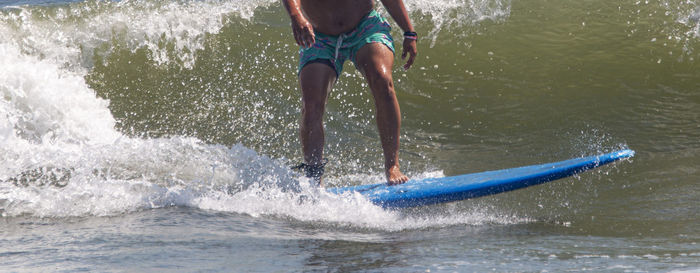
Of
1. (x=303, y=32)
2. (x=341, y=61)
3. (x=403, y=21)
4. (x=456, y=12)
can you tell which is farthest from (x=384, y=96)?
(x=456, y=12)

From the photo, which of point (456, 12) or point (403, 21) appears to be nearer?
point (403, 21)

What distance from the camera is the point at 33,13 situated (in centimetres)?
750

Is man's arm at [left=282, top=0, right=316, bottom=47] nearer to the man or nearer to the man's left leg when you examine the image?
the man

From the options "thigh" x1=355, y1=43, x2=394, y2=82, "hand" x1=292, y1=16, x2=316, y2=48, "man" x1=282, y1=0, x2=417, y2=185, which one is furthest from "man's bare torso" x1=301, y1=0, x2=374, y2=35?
"hand" x1=292, y1=16, x2=316, y2=48

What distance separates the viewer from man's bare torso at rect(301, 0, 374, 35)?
145 inches

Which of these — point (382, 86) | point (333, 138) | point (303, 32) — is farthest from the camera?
point (333, 138)

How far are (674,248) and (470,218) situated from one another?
1023 mm

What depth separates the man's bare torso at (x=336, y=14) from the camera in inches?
145

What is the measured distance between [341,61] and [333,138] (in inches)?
70.0

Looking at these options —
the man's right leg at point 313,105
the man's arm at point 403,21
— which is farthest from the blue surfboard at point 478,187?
the man's arm at point 403,21

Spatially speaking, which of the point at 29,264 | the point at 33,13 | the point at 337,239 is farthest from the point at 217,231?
the point at 33,13

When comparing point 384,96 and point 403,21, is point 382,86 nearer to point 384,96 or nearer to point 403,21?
point 384,96

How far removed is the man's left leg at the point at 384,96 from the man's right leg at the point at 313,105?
232mm

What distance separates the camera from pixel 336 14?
3.68 metres
